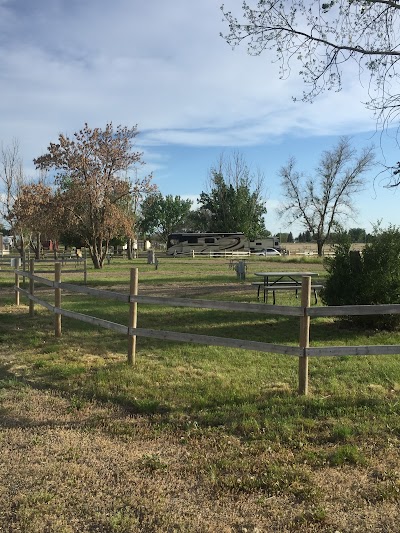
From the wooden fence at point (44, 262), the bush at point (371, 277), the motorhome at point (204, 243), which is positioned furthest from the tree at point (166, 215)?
the bush at point (371, 277)

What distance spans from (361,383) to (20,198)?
2660 centimetres

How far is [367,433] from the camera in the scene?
3.96 metres

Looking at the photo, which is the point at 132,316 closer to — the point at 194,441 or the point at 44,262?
the point at 194,441

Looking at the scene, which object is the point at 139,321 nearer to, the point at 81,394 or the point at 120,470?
the point at 81,394

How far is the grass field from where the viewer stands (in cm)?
281

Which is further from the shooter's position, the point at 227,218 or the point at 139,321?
the point at 227,218

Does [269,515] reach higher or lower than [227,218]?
lower

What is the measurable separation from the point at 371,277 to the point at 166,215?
7272 cm

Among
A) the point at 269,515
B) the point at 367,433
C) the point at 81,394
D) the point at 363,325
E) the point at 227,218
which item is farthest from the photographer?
the point at 227,218

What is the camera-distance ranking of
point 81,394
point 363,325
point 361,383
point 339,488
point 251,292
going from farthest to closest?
point 251,292, point 363,325, point 361,383, point 81,394, point 339,488

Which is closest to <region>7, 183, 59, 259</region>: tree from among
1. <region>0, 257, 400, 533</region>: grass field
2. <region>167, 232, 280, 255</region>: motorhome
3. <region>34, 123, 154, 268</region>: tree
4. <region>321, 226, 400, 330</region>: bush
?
<region>34, 123, 154, 268</region>: tree

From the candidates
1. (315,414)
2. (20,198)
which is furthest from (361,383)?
(20,198)

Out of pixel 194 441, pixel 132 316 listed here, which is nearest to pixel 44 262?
pixel 132 316

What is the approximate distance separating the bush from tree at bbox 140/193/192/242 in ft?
232
